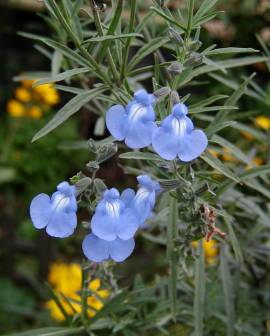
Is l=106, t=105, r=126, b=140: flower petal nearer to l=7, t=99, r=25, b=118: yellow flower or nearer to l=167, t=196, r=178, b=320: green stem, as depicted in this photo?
l=167, t=196, r=178, b=320: green stem

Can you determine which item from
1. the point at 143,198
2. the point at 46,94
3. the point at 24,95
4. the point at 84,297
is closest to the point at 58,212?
the point at 143,198

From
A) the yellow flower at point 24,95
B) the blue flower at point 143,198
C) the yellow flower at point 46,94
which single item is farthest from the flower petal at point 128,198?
the yellow flower at point 24,95

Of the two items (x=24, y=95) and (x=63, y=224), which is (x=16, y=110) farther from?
(x=63, y=224)

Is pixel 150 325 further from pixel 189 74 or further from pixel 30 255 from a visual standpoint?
pixel 30 255

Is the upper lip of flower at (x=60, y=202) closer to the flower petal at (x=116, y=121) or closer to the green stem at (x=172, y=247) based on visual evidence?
the flower petal at (x=116, y=121)

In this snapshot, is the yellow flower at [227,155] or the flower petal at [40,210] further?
the yellow flower at [227,155]

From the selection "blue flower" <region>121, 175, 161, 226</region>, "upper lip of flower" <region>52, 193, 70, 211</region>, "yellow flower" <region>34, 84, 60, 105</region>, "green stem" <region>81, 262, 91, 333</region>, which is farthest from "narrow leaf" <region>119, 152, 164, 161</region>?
"yellow flower" <region>34, 84, 60, 105</region>
